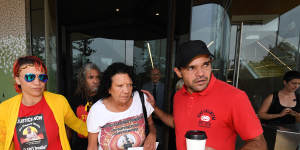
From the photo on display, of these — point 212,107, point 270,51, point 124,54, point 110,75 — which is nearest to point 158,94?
point 124,54

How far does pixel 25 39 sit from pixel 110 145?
9.84 ft

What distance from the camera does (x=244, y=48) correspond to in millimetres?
3699

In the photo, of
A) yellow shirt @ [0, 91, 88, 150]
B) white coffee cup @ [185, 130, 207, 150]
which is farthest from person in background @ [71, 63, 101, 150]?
white coffee cup @ [185, 130, 207, 150]

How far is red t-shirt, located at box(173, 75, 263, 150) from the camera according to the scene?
105cm

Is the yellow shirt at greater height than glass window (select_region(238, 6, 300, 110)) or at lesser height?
lesser

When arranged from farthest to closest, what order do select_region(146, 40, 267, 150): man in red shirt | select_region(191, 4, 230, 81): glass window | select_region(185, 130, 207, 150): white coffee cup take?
select_region(191, 4, 230, 81): glass window
select_region(146, 40, 267, 150): man in red shirt
select_region(185, 130, 207, 150): white coffee cup

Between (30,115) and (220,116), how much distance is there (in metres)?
1.58

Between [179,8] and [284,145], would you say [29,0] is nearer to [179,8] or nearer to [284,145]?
[179,8]

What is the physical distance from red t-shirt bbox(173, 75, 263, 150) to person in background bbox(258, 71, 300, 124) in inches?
67.3

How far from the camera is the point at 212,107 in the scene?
1.17 m

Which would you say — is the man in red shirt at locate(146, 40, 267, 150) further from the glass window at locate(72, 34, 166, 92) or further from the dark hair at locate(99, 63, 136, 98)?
the glass window at locate(72, 34, 166, 92)

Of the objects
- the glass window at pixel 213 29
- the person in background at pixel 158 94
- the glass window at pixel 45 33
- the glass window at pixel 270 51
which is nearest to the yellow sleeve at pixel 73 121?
the person in background at pixel 158 94

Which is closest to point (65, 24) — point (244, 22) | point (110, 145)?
point (110, 145)

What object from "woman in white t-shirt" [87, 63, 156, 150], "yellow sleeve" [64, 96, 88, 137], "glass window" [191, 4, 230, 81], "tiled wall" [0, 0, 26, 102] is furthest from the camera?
"tiled wall" [0, 0, 26, 102]
